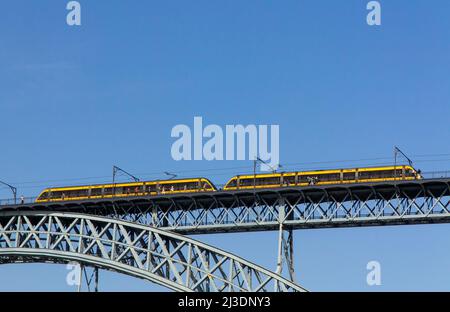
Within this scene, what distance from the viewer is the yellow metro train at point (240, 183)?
89875 millimetres

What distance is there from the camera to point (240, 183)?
9544 cm

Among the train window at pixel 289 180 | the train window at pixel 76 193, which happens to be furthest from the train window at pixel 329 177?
the train window at pixel 76 193

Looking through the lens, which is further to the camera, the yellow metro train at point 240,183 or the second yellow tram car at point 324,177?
the yellow metro train at point 240,183

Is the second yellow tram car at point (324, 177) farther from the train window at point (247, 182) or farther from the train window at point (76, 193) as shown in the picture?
the train window at point (76, 193)

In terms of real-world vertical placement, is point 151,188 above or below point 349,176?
above

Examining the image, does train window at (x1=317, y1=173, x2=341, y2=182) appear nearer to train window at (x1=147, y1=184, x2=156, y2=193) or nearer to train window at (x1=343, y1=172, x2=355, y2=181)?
train window at (x1=343, y1=172, x2=355, y2=181)

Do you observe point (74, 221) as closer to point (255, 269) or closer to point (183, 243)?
point (183, 243)

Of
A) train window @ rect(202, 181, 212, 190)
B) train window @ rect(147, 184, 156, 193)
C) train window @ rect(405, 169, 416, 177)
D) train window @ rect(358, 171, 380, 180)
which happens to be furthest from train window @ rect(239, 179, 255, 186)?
train window @ rect(405, 169, 416, 177)

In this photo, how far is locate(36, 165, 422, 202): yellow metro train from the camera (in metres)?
89.9

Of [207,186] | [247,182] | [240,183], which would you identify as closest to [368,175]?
[247,182]

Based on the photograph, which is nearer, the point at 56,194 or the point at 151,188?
the point at 151,188

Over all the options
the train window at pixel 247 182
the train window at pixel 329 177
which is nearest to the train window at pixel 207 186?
the train window at pixel 247 182

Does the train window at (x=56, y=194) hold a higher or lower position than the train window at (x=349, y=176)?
higher

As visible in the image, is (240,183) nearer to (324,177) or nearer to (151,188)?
(324,177)
